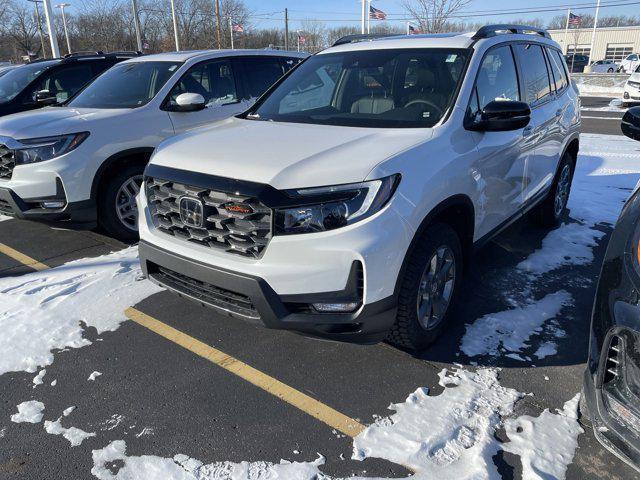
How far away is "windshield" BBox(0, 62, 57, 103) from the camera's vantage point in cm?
763

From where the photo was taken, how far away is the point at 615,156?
357 inches

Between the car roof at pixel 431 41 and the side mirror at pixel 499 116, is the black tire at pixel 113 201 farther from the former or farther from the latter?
the side mirror at pixel 499 116

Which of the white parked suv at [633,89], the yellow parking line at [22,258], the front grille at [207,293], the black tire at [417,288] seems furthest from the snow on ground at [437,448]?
the white parked suv at [633,89]

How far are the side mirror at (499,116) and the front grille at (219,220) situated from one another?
1494 millimetres

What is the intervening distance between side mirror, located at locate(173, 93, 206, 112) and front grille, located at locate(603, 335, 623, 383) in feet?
→ 13.6

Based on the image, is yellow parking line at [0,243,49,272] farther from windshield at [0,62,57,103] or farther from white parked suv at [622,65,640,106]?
white parked suv at [622,65,640,106]

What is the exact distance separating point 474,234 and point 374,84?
50.7 inches

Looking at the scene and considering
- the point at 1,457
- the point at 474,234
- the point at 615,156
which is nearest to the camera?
the point at 1,457

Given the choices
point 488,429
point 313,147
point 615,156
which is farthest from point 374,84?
point 615,156

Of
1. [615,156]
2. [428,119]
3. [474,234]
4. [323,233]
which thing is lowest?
[615,156]

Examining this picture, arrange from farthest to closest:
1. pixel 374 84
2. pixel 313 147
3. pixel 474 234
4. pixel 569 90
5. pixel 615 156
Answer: pixel 615 156
pixel 569 90
pixel 374 84
pixel 474 234
pixel 313 147

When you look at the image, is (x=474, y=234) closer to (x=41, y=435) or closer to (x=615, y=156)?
(x=41, y=435)

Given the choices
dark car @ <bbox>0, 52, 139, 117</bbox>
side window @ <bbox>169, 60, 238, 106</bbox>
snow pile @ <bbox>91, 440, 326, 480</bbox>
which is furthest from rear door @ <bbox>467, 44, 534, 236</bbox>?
dark car @ <bbox>0, 52, 139, 117</bbox>

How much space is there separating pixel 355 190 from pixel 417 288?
0.69m
